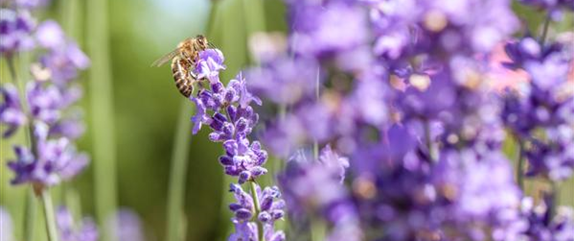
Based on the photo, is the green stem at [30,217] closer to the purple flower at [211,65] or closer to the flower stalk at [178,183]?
the flower stalk at [178,183]

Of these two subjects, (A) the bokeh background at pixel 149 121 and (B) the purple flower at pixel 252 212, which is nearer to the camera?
(B) the purple flower at pixel 252 212

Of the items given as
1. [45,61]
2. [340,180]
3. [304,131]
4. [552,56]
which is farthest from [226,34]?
[304,131]

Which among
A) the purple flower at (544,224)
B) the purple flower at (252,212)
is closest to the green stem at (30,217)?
the purple flower at (252,212)

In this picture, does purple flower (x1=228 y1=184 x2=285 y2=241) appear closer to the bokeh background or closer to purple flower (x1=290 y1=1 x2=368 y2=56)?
purple flower (x1=290 y1=1 x2=368 y2=56)

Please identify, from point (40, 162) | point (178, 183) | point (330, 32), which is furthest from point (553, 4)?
point (178, 183)

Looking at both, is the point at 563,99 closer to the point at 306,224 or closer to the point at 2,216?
the point at 306,224

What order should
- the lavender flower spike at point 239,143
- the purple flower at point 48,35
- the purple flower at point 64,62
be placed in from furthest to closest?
1. the purple flower at point 64,62
2. the purple flower at point 48,35
3. the lavender flower spike at point 239,143

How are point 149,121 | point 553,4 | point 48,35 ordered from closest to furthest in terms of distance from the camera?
point 553,4 < point 48,35 < point 149,121

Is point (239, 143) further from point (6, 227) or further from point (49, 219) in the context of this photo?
point (6, 227)
